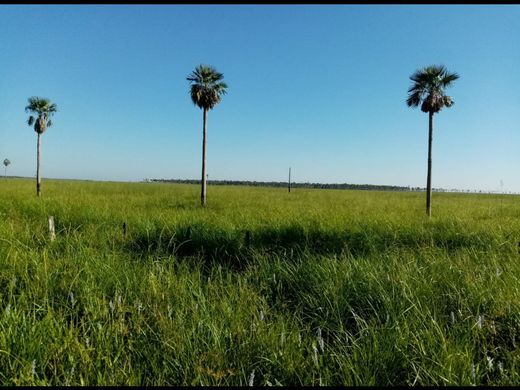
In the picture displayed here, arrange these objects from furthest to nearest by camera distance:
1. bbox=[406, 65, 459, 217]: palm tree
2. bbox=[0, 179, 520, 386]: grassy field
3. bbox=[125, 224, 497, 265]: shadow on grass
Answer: bbox=[406, 65, 459, 217]: palm tree < bbox=[125, 224, 497, 265]: shadow on grass < bbox=[0, 179, 520, 386]: grassy field

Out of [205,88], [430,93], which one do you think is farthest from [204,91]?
[430,93]

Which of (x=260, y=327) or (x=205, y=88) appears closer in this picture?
(x=260, y=327)

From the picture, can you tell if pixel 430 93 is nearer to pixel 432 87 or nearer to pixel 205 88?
pixel 432 87

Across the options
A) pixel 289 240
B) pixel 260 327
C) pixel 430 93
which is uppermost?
pixel 430 93

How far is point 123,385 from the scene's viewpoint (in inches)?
89.6

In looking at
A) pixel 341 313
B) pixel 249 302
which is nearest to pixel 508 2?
pixel 341 313

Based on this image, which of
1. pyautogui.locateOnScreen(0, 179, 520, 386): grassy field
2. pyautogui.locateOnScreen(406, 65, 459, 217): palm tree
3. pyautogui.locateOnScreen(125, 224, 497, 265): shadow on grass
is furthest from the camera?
pyautogui.locateOnScreen(406, 65, 459, 217): palm tree

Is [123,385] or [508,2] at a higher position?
[508,2]

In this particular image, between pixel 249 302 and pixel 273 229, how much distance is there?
20.1 ft

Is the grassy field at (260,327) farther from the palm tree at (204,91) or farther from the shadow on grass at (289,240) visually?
the palm tree at (204,91)

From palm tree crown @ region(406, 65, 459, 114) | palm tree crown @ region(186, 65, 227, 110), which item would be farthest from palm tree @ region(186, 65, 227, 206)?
palm tree crown @ region(406, 65, 459, 114)

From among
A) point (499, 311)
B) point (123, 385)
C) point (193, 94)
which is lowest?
point (123, 385)

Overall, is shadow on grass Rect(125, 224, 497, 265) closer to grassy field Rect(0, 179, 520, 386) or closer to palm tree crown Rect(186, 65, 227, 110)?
grassy field Rect(0, 179, 520, 386)

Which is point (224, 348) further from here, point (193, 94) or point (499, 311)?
point (193, 94)
